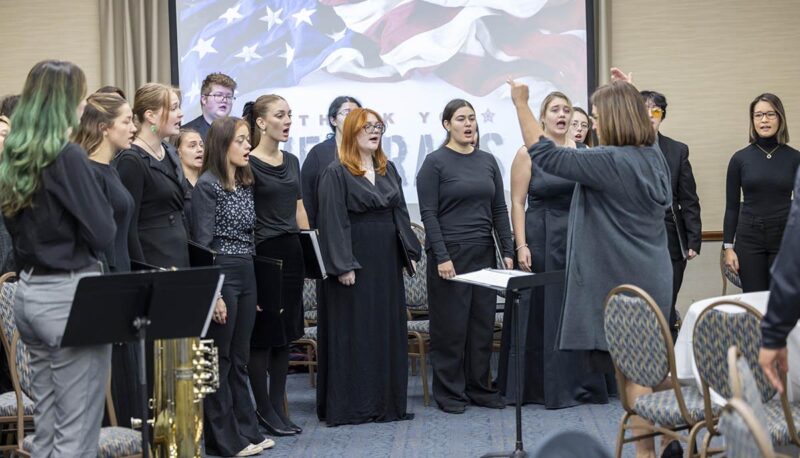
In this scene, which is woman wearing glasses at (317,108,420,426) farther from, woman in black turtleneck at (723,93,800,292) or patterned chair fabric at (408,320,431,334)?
woman in black turtleneck at (723,93,800,292)

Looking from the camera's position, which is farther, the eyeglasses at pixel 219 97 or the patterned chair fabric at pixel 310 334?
the patterned chair fabric at pixel 310 334

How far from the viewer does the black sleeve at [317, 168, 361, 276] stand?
549 centimetres

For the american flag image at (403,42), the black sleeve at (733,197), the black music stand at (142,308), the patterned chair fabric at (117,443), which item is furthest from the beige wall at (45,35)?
the black music stand at (142,308)

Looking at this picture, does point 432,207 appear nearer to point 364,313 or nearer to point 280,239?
point 364,313

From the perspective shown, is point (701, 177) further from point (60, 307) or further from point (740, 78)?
point (60, 307)

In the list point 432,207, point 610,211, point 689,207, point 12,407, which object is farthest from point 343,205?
point 689,207

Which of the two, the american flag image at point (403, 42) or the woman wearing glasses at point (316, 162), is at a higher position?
the american flag image at point (403, 42)

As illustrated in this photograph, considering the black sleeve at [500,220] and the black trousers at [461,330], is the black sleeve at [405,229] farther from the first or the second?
the black sleeve at [500,220]

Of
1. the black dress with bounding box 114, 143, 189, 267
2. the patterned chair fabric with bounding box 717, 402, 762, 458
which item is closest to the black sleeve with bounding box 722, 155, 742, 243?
the black dress with bounding box 114, 143, 189, 267

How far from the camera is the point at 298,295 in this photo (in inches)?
209

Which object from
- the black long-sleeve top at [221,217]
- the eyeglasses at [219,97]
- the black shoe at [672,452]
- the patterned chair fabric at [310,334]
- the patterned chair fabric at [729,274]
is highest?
the eyeglasses at [219,97]

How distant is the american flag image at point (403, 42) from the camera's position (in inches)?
304

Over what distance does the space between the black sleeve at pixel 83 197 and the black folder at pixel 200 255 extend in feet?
3.98

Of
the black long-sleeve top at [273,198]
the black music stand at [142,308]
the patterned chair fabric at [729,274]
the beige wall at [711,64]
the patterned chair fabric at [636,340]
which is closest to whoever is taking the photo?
the black music stand at [142,308]
